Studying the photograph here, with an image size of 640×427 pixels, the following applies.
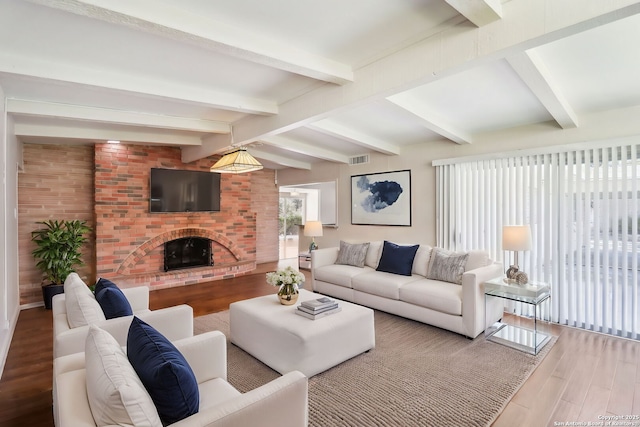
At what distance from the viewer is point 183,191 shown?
6.09m

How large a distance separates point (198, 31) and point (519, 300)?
363 centimetres

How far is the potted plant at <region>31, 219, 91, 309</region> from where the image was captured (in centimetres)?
461

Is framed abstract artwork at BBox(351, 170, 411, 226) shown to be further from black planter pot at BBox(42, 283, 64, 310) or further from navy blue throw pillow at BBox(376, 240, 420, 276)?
black planter pot at BBox(42, 283, 64, 310)

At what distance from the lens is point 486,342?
3.35 metres

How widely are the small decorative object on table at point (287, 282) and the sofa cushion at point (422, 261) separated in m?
1.92

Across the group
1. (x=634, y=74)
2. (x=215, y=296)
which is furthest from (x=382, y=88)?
(x=215, y=296)

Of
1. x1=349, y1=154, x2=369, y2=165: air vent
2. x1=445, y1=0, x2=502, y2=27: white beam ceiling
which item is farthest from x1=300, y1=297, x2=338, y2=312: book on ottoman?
x1=349, y1=154, x2=369, y2=165: air vent

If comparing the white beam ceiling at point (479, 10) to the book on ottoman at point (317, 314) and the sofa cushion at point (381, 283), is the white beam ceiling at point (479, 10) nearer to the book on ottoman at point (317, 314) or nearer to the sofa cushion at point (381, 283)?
the book on ottoman at point (317, 314)

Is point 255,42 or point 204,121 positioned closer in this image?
point 255,42

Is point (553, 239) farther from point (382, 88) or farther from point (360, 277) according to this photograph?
point (382, 88)

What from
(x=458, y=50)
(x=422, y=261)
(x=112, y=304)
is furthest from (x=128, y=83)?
(x=422, y=261)

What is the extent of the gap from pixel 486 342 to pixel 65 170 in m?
6.37

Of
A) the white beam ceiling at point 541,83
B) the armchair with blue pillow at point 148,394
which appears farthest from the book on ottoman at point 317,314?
the white beam ceiling at point 541,83

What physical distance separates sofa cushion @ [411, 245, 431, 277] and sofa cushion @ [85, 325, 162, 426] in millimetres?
3770
